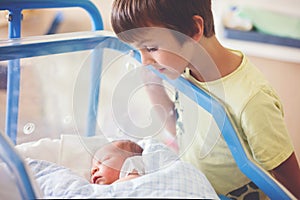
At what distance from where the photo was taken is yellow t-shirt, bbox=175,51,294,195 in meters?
0.95

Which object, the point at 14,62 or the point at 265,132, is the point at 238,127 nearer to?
the point at 265,132

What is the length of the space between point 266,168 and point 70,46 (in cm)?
53

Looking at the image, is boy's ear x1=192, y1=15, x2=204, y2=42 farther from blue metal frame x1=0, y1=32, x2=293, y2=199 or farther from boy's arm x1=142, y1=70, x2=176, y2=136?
boy's arm x1=142, y1=70, x2=176, y2=136

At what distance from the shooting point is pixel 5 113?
111 centimetres

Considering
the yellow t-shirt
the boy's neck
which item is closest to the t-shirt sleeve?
the yellow t-shirt

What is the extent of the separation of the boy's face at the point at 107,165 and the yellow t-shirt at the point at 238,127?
20 centimetres

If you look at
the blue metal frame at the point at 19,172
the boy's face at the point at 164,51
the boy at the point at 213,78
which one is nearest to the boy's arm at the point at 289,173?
the boy at the point at 213,78

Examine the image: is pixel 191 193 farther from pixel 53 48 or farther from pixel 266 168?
pixel 53 48

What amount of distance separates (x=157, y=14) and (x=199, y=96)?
0.21 m

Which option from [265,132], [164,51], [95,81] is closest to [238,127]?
[265,132]

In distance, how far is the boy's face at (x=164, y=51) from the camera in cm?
97

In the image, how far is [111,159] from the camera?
1028mm

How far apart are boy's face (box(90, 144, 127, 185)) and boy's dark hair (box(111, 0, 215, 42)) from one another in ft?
0.85

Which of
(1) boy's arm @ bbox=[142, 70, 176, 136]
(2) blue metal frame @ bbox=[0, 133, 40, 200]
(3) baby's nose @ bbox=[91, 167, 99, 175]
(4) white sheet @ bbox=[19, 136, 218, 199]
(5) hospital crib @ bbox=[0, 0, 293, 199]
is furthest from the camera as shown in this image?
(1) boy's arm @ bbox=[142, 70, 176, 136]
